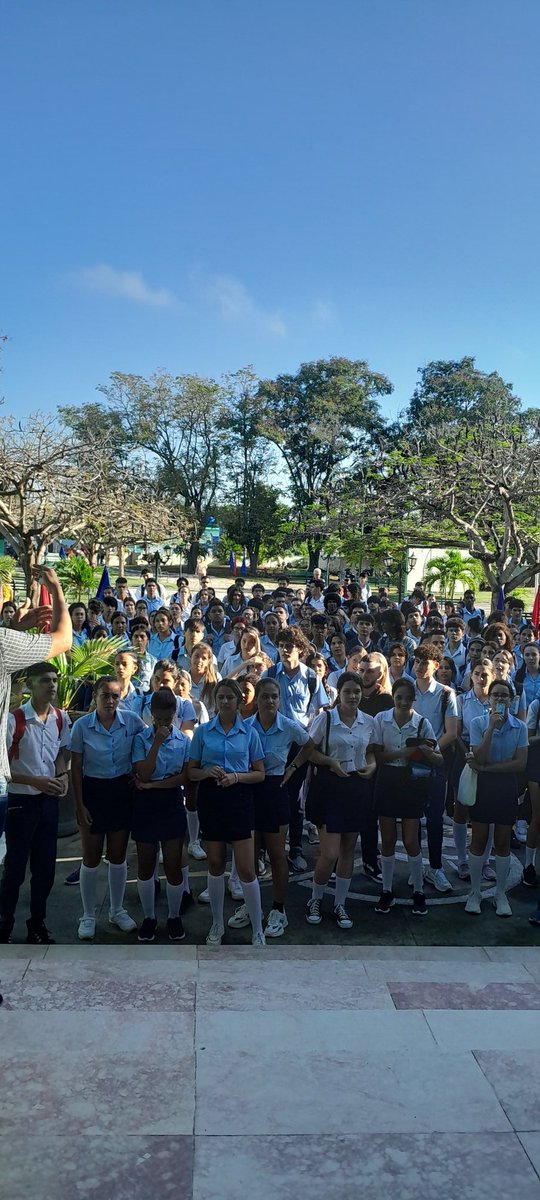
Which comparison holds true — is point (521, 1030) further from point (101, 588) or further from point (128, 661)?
point (101, 588)

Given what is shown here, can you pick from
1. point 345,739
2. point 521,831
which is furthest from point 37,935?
point 521,831

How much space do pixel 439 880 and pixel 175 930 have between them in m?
2.16

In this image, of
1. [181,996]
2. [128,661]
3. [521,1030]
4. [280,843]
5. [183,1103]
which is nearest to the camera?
[183,1103]

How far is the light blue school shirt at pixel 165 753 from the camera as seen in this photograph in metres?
5.32

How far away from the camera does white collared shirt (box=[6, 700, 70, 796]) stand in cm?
508

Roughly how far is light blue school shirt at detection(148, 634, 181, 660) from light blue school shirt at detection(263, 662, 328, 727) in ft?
8.27

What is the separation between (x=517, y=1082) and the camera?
3.50m

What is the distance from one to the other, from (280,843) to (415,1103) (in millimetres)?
2250

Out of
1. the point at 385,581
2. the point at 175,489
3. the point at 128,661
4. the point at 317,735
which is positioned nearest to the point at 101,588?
the point at 128,661

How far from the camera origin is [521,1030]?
13.0 ft

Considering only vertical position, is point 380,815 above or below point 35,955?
above

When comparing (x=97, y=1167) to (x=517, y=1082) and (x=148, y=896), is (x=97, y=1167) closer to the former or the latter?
(x=517, y=1082)

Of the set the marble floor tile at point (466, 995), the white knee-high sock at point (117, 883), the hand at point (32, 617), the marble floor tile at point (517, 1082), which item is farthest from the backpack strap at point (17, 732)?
the marble floor tile at point (517, 1082)

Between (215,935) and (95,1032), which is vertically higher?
(95,1032)
